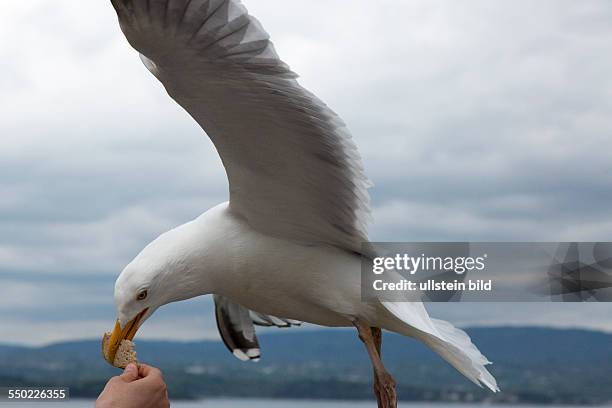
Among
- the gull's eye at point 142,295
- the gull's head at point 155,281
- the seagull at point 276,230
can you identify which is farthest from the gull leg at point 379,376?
the gull's eye at point 142,295

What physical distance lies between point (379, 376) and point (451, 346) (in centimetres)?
33

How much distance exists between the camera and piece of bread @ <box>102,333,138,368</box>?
3.38 metres

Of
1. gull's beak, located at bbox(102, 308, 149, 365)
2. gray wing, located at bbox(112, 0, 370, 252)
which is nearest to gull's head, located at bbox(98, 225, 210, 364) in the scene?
gull's beak, located at bbox(102, 308, 149, 365)

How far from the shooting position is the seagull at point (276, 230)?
3.21 meters

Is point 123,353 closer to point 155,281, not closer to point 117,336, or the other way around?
point 117,336

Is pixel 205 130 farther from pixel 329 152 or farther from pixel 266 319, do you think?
pixel 266 319

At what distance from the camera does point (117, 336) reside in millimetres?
3469

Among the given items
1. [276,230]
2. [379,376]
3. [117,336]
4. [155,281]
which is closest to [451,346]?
[379,376]

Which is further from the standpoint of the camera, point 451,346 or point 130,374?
point 451,346

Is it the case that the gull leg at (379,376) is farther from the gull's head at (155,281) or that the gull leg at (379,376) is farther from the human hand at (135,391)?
the human hand at (135,391)

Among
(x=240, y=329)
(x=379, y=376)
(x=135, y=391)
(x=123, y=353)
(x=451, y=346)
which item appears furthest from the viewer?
(x=240, y=329)

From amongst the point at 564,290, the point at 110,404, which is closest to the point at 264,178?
the point at 110,404

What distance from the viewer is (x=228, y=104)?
3230mm

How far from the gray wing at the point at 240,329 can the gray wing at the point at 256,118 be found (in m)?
1.10
